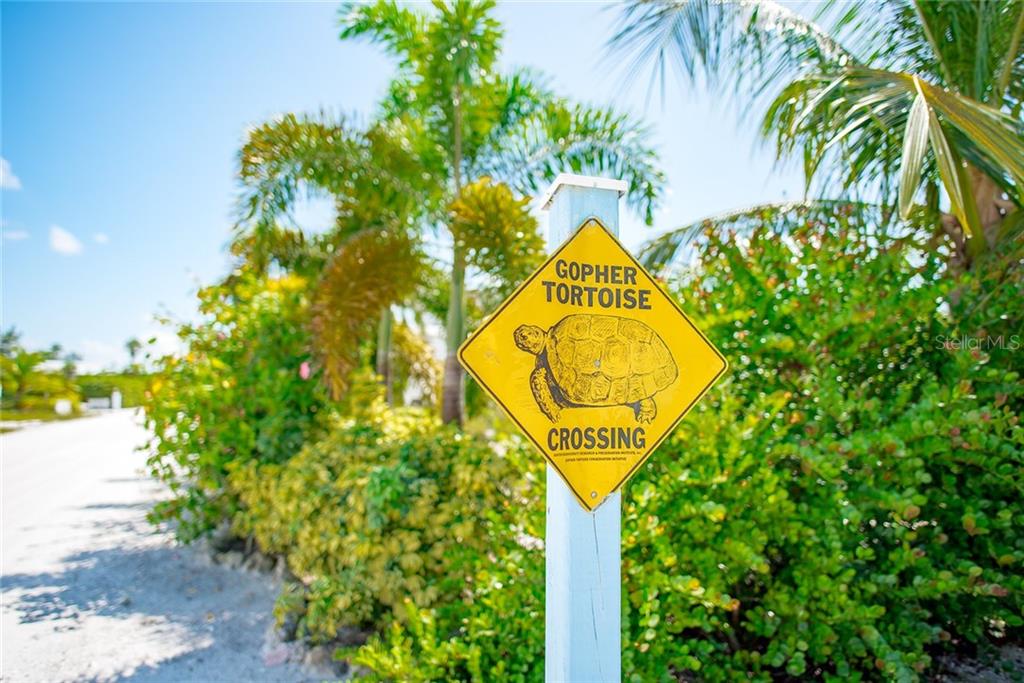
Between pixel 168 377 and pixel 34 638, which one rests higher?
pixel 168 377

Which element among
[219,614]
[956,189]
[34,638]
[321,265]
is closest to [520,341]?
[956,189]

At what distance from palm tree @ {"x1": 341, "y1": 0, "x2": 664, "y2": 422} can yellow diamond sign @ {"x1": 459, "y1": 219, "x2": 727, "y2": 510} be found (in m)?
4.66

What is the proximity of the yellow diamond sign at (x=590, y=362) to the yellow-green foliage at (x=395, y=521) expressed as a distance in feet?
5.11

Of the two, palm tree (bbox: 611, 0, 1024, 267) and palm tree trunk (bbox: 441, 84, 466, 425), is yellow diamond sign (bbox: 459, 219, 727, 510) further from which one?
palm tree trunk (bbox: 441, 84, 466, 425)

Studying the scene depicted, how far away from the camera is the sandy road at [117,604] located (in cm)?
357

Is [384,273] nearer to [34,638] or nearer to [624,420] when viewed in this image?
[34,638]

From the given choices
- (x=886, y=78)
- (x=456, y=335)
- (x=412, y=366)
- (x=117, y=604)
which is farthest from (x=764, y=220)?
(x=412, y=366)

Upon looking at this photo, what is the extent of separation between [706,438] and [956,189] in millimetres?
1420

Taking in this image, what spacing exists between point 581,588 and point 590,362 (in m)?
0.58

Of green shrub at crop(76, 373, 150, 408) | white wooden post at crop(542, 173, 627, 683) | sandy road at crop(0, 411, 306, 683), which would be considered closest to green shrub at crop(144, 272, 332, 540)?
sandy road at crop(0, 411, 306, 683)

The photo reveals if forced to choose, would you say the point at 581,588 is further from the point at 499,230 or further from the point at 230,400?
the point at 230,400

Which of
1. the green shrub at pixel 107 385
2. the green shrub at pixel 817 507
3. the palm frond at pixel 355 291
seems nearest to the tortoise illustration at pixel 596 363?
the green shrub at pixel 817 507

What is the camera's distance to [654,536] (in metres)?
2.74

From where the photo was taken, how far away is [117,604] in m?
4.54
